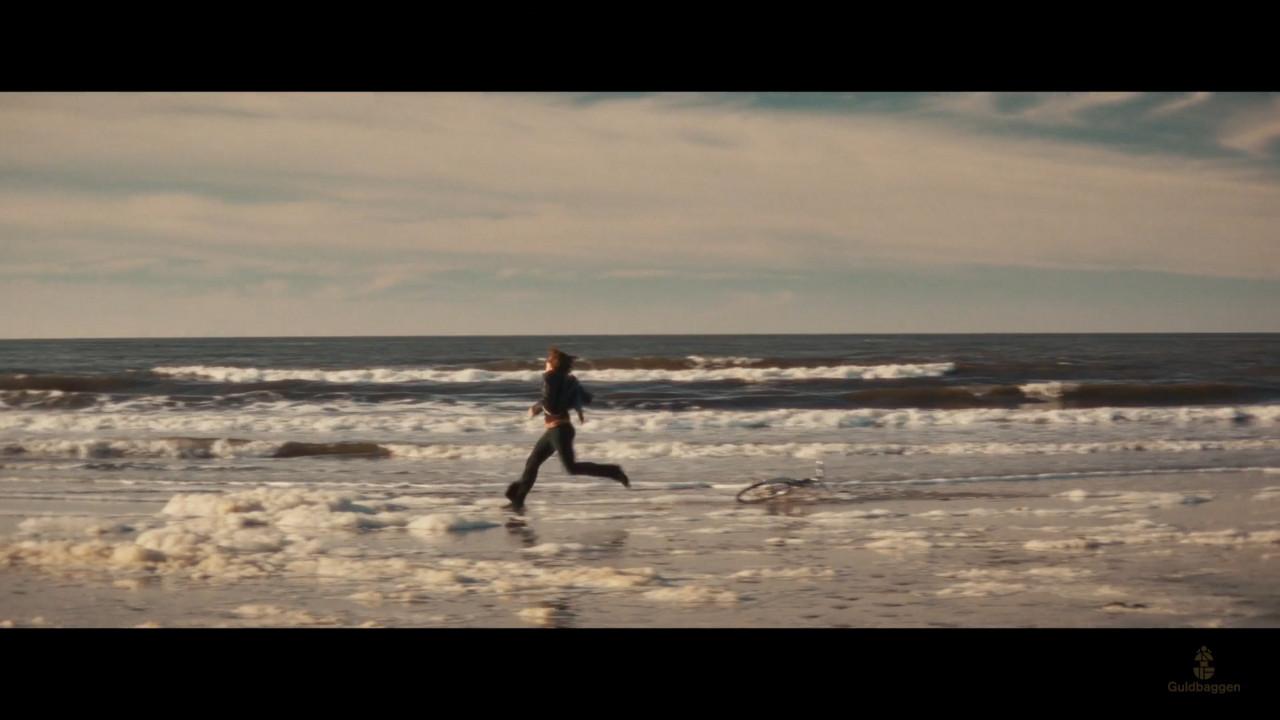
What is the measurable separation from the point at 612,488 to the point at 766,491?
2022mm

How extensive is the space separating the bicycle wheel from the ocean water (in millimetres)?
280

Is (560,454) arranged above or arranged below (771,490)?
above

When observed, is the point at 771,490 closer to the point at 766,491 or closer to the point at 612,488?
the point at 766,491

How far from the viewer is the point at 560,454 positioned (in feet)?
38.0

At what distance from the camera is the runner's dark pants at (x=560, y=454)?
11.4 m

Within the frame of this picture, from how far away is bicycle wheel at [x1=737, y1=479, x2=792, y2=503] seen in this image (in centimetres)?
1223
